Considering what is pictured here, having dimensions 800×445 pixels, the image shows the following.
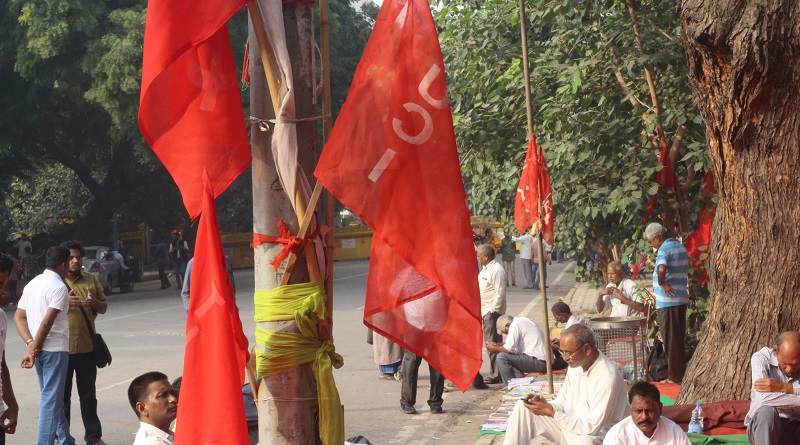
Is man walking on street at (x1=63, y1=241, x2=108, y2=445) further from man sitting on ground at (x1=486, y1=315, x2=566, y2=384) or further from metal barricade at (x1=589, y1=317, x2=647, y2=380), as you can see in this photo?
metal barricade at (x1=589, y1=317, x2=647, y2=380)

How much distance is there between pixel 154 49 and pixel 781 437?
16.8ft

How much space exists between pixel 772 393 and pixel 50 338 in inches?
212

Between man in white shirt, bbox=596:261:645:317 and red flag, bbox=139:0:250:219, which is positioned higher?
red flag, bbox=139:0:250:219

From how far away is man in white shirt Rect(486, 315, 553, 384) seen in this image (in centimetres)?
1166

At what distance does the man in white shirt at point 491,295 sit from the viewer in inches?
497

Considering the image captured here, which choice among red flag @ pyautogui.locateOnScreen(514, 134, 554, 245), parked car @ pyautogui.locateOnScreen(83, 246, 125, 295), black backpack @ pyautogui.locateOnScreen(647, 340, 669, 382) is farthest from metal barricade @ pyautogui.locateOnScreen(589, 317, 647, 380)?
parked car @ pyautogui.locateOnScreen(83, 246, 125, 295)

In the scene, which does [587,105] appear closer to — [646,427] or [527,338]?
[527,338]

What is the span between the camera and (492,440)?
29.2 ft

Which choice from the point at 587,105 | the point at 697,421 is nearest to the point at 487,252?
the point at 587,105

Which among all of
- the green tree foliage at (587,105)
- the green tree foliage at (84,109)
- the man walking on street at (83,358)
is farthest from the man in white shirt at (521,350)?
the green tree foliage at (84,109)

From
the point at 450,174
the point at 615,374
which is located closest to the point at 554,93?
the point at 615,374

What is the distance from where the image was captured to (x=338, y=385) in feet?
40.8

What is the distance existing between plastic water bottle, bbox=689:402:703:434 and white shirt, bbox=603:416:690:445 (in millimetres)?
1512

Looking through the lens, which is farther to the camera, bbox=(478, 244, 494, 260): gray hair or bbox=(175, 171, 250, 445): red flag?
bbox=(478, 244, 494, 260): gray hair
